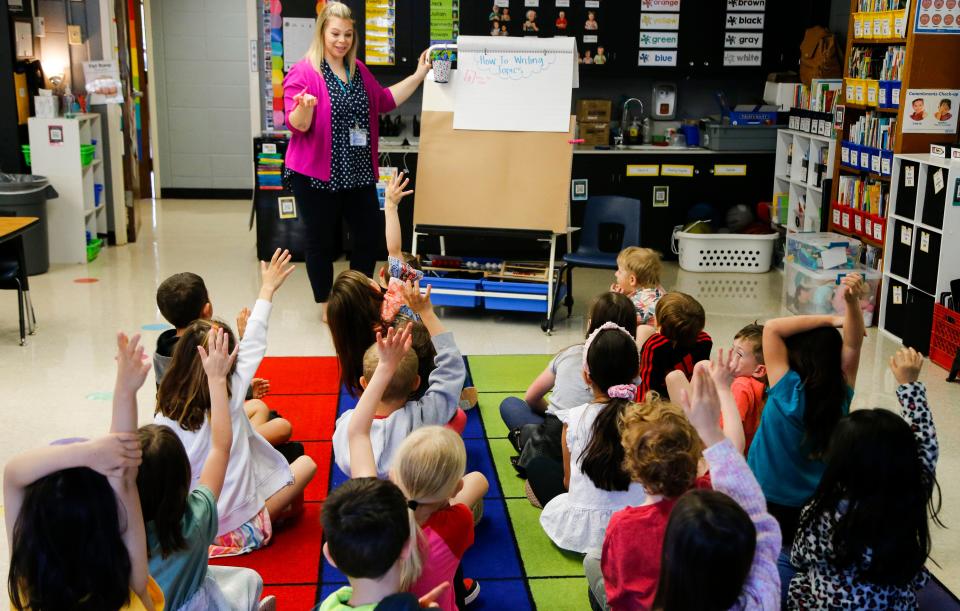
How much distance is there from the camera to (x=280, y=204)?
24.3 ft

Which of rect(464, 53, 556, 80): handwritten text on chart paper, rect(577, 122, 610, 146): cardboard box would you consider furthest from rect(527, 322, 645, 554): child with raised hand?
rect(577, 122, 610, 146): cardboard box

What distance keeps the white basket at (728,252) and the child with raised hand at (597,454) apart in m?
4.44

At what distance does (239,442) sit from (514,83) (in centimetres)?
348

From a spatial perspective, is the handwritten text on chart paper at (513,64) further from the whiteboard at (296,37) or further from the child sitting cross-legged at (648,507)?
the child sitting cross-legged at (648,507)

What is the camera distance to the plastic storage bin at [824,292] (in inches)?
240

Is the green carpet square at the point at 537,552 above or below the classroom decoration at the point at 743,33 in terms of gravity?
below

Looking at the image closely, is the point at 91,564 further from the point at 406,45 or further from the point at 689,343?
the point at 406,45

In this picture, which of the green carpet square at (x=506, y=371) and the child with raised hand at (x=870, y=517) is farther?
the green carpet square at (x=506, y=371)

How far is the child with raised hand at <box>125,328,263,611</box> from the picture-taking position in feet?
6.82

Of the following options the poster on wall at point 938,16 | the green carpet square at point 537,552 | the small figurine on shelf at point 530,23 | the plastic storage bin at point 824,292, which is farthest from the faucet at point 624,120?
the green carpet square at point 537,552

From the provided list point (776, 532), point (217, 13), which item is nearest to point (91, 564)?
point (776, 532)

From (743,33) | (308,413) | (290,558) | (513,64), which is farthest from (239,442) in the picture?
(743,33)

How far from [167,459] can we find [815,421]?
1.71m

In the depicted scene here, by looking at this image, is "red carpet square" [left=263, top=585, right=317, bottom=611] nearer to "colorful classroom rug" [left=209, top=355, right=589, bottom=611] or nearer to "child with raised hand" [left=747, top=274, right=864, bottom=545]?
"colorful classroom rug" [left=209, top=355, right=589, bottom=611]
